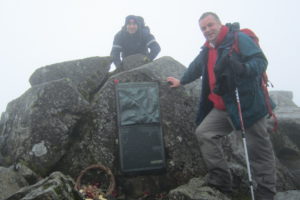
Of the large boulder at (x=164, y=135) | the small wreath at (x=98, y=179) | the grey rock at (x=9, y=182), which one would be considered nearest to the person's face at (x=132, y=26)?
the large boulder at (x=164, y=135)

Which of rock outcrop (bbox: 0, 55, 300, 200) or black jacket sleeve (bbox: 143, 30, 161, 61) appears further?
black jacket sleeve (bbox: 143, 30, 161, 61)

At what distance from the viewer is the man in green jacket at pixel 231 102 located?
6.01 m

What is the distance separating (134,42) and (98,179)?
5.67 meters

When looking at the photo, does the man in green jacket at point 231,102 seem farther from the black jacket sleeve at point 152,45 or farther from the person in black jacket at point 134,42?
the person in black jacket at point 134,42

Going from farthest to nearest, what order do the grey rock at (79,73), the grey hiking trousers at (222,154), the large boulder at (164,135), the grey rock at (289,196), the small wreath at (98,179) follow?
the grey rock at (79,73) < the large boulder at (164,135) < the small wreath at (98,179) < the grey rock at (289,196) < the grey hiking trousers at (222,154)

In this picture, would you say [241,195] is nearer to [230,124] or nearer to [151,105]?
[230,124]

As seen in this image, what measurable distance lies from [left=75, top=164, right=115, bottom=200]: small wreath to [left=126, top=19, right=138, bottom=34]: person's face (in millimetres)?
5557

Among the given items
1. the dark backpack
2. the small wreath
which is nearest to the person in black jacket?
the small wreath

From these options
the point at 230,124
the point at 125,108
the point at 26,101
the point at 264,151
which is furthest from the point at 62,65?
the point at 264,151

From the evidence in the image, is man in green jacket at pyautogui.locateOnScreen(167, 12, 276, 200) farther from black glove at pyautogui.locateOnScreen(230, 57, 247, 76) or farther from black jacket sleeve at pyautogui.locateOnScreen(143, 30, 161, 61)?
black jacket sleeve at pyautogui.locateOnScreen(143, 30, 161, 61)

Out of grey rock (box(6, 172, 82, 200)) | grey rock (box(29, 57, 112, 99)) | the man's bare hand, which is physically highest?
grey rock (box(29, 57, 112, 99))

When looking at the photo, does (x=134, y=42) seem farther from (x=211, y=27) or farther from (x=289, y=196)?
(x=289, y=196)

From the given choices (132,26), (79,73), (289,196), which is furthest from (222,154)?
(132,26)

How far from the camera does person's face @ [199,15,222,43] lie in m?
6.55
